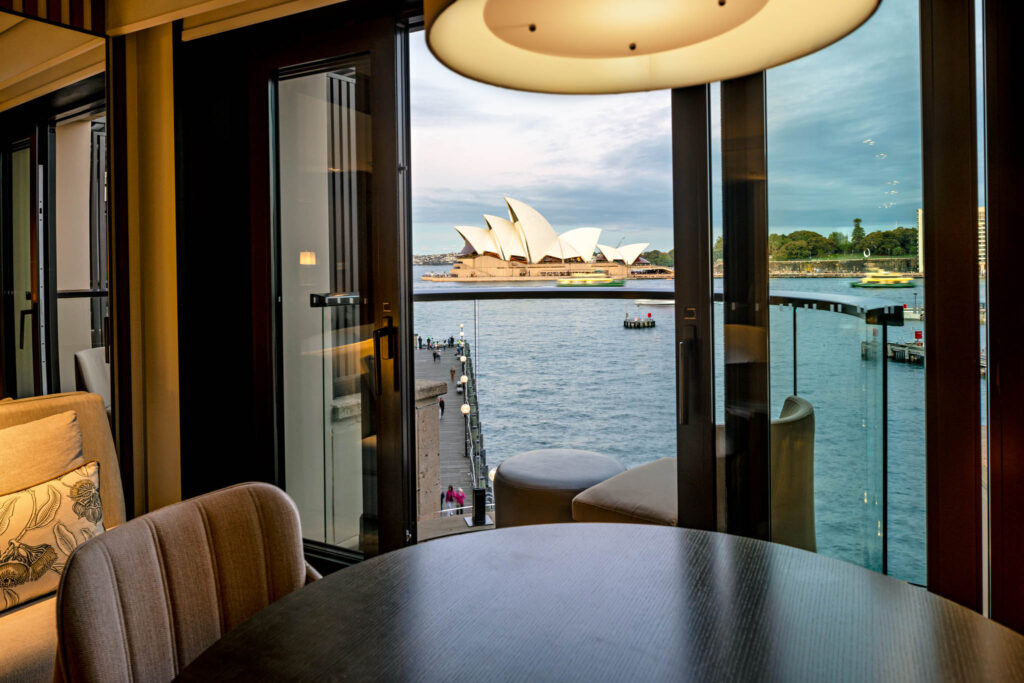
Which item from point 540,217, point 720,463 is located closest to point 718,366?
point 720,463

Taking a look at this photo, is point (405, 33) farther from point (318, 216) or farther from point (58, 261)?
point (58, 261)

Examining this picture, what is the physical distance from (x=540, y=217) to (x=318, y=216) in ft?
10.8

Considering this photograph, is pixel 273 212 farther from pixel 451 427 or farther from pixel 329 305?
pixel 451 427

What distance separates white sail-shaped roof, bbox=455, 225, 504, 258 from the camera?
5375 millimetres

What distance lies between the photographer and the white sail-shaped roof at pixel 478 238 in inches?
212

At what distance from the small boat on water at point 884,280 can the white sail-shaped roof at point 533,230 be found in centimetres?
380

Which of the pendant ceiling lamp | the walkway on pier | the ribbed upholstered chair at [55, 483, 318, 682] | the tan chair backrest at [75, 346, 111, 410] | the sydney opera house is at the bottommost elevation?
the walkway on pier

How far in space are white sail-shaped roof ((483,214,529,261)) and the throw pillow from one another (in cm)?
392

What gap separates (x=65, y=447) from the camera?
181 cm

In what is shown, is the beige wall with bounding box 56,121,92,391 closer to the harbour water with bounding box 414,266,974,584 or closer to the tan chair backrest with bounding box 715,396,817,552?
the harbour water with bounding box 414,266,974,584

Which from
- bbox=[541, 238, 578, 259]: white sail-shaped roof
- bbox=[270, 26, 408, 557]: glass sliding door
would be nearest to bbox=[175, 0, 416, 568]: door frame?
bbox=[270, 26, 408, 557]: glass sliding door

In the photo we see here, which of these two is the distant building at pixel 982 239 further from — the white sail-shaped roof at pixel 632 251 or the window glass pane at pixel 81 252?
the white sail-shaped roof at pixel 632 251

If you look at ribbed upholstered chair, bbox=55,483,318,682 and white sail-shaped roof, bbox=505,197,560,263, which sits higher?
white sail-shaped roof, bbox=505,197,560,263

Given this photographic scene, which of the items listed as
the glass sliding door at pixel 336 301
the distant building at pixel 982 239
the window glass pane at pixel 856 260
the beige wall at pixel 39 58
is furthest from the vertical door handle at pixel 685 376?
the beige wall at pixel 39 58
